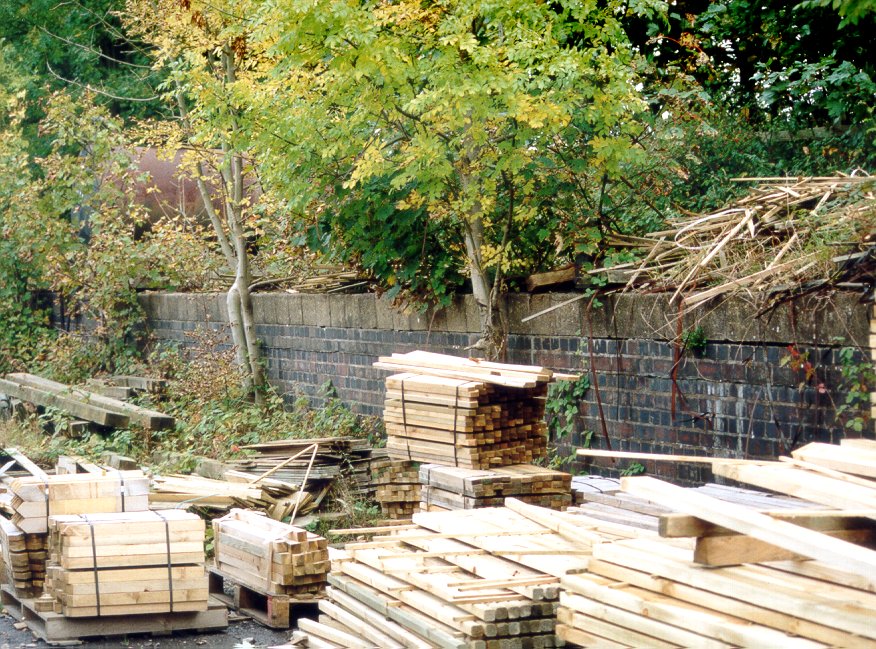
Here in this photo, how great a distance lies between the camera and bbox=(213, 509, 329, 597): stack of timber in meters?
7.98

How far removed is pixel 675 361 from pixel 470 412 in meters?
1.77

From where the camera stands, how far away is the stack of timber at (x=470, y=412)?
8383mm

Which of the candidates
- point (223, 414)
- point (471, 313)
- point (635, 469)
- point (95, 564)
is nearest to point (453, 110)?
point (471, 313)

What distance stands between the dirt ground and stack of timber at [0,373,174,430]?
19.0ft

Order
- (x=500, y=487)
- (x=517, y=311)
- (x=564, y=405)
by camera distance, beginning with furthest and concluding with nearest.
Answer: (x=517, y=311) < (x=564, y=405) < (x=500, y=487)

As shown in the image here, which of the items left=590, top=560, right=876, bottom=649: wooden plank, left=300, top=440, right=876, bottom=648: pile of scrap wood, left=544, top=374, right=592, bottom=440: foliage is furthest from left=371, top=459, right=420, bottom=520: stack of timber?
left=590, top=560, right=876, bottom=649: wooden plank

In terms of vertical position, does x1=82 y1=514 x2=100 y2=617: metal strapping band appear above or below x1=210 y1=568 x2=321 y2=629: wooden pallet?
above

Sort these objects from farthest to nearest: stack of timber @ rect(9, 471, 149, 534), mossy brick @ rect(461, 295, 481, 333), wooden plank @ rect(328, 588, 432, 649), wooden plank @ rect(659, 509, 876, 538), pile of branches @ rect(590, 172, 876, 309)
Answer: mossy brick @ rect(461, 295, 481, 333) → stack of timber @ rect(9, 471, 149, 534) → pile of branches @ rect(590, 172, 876, 309) → wooden plank @ rect(328, 588, 432, 649) → wooden plank @ rect(659, 509, 876, 538)

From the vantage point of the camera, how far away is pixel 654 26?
1294cm

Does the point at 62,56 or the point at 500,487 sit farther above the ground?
the point at 62,56

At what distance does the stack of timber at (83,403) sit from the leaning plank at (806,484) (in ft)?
31.6

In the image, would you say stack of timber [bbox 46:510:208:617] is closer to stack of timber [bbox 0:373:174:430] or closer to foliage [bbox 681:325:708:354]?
foliage [bbox 681:325:708:354]

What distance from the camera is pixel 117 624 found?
306 inches

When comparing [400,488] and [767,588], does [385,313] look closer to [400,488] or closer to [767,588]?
[400,488]
